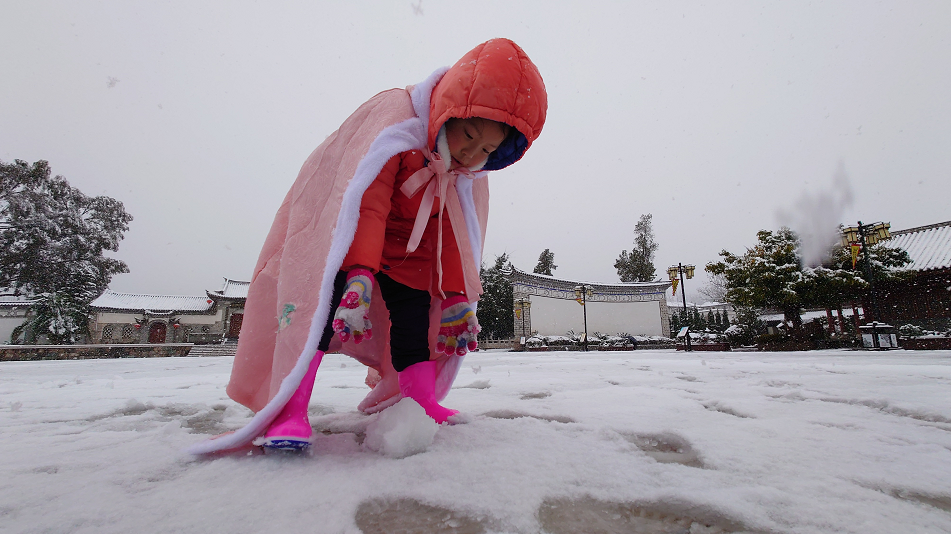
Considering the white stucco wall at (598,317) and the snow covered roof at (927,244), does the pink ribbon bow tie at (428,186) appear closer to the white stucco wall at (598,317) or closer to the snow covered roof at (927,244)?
the snow covered roof at (927,244)

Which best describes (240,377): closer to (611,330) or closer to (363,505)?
(363,505)

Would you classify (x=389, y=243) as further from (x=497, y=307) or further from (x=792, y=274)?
(x=497, y=307)

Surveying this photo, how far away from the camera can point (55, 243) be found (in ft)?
46.6

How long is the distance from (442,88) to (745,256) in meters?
13.4

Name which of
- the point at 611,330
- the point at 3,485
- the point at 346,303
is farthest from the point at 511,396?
the point at 611,330

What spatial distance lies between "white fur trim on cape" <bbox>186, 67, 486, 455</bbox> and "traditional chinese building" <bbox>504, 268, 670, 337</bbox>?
17.7 m

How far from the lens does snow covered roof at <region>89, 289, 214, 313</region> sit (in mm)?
23547

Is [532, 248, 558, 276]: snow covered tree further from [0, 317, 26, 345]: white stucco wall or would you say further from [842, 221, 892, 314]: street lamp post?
[0, 317, 26, 345]: white stucco wall

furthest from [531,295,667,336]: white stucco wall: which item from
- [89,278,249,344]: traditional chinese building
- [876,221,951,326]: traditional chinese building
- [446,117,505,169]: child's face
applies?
[446,117,505,169]: child's face

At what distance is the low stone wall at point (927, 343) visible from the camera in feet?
28.2

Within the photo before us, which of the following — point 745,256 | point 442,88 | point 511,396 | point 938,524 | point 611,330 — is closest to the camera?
point 938,524

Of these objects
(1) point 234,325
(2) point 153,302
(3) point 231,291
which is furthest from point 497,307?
(2) point 153,302

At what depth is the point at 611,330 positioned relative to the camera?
21516mm

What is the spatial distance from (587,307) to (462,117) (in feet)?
68.2
